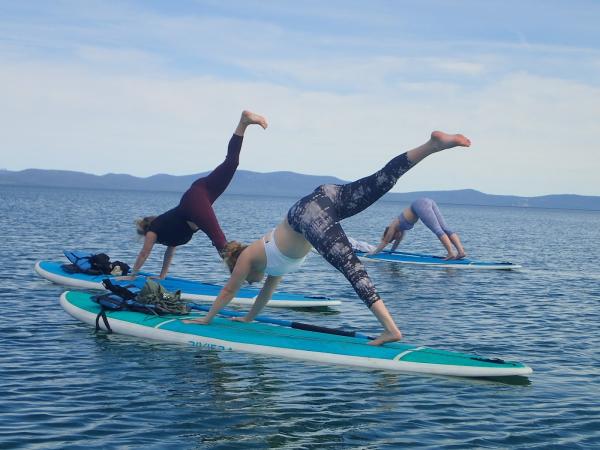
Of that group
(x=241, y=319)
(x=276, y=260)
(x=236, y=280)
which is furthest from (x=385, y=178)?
(x=241, y=319)

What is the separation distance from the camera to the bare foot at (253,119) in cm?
1298

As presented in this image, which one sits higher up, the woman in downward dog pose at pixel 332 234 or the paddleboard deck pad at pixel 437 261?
the woman in downward dog pose at pixel 332 234

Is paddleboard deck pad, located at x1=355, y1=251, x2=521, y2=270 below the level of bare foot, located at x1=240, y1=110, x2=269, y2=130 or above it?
below

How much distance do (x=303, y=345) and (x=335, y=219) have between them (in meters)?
2.37

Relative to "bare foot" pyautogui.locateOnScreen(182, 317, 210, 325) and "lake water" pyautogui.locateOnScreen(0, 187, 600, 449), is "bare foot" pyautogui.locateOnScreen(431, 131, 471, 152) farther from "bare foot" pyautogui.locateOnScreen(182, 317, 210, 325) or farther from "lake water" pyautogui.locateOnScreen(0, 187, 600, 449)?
"bare foot" pyautogui.locateOnScreen(182, 317, 210, 325)

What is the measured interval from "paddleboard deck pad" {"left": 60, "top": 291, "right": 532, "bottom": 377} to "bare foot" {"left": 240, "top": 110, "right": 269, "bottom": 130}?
3491mm

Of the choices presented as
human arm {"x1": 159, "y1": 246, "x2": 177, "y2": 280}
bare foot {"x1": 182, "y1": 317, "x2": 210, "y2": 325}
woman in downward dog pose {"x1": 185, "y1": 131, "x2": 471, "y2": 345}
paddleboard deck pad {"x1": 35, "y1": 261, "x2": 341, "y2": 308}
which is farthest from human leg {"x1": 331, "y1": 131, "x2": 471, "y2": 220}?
human arm {"x1": 159, "y1": 246, "x2": 177, "y2": 280}

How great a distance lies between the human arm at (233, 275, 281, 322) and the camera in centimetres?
1209

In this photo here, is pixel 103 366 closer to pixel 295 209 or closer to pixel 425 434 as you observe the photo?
pixel 295 209

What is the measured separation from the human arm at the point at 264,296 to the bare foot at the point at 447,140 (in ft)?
11.7

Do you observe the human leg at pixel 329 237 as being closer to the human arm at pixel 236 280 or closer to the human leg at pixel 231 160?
the human arm at pixel 236 280

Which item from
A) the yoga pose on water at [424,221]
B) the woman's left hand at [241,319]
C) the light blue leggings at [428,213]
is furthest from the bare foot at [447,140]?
the light blue leggings at [428,213]

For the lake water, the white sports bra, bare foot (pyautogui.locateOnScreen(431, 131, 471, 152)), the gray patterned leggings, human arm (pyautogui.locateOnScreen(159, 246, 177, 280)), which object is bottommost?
the lake water

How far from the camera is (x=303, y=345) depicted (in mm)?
11961
